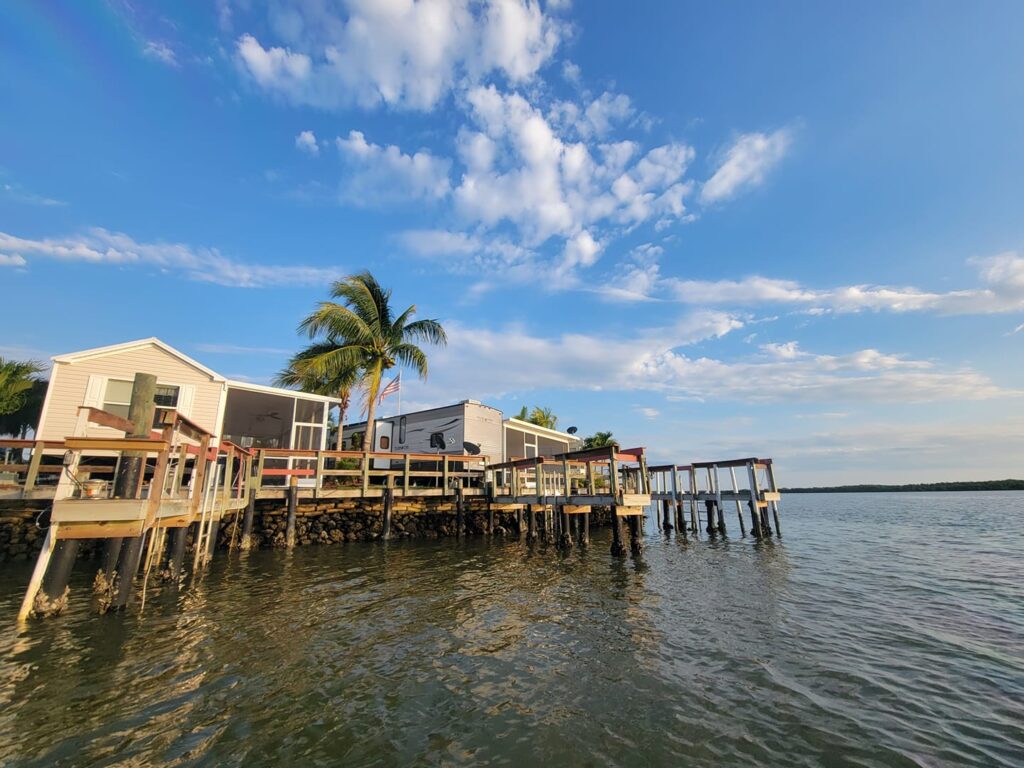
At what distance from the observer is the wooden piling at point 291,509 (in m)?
16.2

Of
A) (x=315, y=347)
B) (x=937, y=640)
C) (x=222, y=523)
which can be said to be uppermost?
(x=315, y=347)

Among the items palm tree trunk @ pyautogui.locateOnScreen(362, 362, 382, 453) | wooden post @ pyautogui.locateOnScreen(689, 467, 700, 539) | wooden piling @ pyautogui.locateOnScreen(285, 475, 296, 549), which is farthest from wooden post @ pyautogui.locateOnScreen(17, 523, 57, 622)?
wooden post @ pyautogui.locateOnScreen(689, 467, 700, 539)

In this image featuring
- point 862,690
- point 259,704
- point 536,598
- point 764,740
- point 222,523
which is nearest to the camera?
point 764,740

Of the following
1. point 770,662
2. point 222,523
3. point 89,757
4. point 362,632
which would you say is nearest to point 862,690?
point 770,662

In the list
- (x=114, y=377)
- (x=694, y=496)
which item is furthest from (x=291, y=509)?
(x=694, y=496)

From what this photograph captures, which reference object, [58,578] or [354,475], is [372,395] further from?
[58,578]

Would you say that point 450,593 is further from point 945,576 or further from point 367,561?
point 945,576

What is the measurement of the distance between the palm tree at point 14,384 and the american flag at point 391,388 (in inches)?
848

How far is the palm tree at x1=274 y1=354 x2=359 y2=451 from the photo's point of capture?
22.3 meters

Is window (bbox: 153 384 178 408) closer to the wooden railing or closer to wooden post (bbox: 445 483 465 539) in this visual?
the wooden railing

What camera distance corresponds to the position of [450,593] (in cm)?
1033

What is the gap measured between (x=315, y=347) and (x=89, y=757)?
19772 mm

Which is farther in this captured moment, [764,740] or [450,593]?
[450,593]

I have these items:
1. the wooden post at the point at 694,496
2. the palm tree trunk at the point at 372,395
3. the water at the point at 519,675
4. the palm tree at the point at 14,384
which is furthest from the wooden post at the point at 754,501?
the palm tree at the point at 14,384
